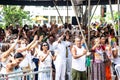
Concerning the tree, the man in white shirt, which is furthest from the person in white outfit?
the tree

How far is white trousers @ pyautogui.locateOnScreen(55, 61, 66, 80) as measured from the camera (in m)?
11.8

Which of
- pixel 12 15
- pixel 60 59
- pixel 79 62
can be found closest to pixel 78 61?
pixel 79 62

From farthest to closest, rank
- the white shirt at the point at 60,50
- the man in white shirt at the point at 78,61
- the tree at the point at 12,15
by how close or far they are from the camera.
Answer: the tree at the point at 12,15, the white shirt at the point at 60,50, the man in white shirt at the point at 78,61

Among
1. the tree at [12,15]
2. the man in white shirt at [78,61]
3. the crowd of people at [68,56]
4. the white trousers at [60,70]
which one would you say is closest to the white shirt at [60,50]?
the crowd of people at [68,56]

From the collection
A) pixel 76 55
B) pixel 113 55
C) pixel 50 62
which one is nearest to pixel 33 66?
pixel 50 62

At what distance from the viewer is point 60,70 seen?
39.3 feet

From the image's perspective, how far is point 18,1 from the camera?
26.2m

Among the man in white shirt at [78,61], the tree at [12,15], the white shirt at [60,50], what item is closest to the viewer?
the man in white shirt at [78,61]

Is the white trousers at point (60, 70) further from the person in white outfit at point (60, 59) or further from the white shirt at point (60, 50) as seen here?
the white shirt at point (60, 50)

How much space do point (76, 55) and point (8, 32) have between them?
4874mm

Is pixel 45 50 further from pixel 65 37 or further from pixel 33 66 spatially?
pixel 65 37

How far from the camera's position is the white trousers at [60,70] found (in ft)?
38.9

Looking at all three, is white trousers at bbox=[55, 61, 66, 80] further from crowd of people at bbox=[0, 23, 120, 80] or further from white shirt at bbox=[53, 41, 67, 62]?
white shirt at bbox=[53, 41, 67, 62]

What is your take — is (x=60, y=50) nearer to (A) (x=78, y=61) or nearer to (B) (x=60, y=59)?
(B) (x=60, y=59)
